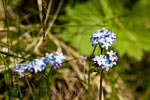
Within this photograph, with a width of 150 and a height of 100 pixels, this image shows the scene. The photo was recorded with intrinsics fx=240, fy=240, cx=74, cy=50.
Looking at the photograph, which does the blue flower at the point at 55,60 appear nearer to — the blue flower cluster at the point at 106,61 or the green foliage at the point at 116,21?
the blue flower cluster at the point at 106,61

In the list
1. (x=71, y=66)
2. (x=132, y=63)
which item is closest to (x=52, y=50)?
(x=71, y=66)

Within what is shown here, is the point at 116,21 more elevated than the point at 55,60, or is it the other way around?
the point at 116,21

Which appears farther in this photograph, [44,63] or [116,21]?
[116,21]

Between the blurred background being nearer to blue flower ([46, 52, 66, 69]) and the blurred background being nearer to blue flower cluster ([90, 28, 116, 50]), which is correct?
blue flower ([46, 52, 66, 69])

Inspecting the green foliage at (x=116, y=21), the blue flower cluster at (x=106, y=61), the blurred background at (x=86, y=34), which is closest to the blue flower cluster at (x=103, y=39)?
the blue flower cluster at (x=106, y=61)

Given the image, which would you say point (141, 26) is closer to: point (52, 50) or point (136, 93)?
point (136, 93)

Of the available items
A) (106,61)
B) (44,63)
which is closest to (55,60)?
(44,63)

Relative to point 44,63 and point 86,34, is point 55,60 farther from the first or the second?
point 86,34

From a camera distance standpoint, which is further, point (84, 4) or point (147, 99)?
point (84, 4)
